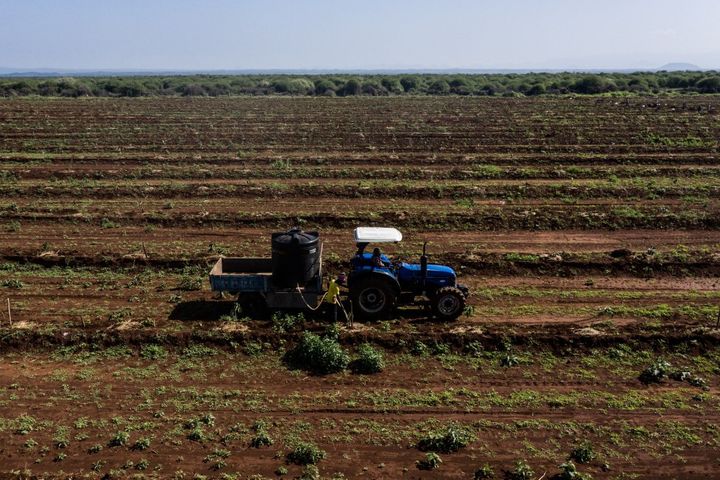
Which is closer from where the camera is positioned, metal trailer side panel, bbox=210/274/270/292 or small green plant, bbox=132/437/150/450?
small green plant, bbox=132/437/150/450

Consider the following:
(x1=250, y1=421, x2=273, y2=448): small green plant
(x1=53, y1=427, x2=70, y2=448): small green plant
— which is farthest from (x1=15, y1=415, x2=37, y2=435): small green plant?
(x1=250, y1=421, x2=273, y2=448): small green plant

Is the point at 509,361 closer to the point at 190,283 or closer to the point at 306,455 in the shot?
the point at 306,455

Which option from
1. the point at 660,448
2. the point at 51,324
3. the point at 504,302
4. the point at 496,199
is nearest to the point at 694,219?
the point at 496,199

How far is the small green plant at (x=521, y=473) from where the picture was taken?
810cm

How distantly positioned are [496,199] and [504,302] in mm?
9445

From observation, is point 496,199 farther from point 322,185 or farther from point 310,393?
point 310,393

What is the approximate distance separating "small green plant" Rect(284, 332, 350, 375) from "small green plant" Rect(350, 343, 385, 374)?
0.19m

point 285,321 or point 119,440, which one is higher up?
point 285,321

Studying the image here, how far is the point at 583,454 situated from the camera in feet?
27.9

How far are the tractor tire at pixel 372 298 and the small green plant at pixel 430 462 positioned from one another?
4.47m

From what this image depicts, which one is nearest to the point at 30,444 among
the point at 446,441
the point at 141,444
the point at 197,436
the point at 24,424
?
the point at 24,424

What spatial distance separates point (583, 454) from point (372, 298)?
17.5 feet

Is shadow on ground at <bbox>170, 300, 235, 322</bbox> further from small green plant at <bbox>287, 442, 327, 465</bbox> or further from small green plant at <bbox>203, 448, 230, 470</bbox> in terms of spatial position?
small green plant at <bbox>287, 442, 327, 465</bbox>

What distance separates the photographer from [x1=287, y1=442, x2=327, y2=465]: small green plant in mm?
8406
